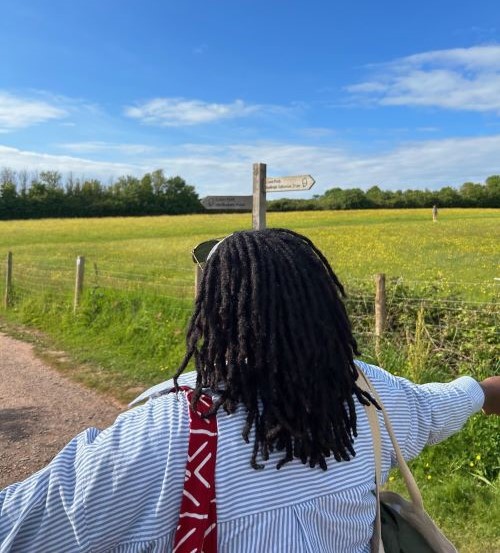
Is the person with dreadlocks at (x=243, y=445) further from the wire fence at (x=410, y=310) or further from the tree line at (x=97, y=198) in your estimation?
the tree line at (x=97, y=198)

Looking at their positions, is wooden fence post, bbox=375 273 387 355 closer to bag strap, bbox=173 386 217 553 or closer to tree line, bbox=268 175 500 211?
bag strap, bbox=173 386 217 553

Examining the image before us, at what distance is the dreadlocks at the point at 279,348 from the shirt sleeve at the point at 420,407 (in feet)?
0.50

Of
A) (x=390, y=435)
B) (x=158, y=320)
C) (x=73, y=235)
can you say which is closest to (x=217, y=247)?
(x=390, y=435)

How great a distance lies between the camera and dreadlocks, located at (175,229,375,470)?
117cm

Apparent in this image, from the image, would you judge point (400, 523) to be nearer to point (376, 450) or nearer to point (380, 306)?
point (376, 450)

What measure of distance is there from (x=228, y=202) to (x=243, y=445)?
4893 mm

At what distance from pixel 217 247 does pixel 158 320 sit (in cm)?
679

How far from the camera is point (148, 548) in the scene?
110cm

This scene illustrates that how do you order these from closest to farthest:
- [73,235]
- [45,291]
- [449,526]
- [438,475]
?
1. [449,526]
2. [438,475]
3. [45,291]
4. [73,235]

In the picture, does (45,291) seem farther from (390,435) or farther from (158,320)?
(390,435)

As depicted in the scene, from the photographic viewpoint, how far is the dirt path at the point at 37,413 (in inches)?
185

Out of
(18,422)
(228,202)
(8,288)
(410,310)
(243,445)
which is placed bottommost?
(18,422)

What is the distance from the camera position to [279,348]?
46.5 inches

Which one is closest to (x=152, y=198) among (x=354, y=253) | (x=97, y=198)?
(x=97, y=198)
